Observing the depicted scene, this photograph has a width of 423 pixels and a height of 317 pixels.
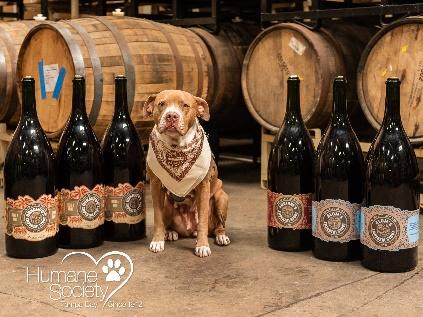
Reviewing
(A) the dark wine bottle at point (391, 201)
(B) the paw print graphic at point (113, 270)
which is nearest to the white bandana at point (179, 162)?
(B) the paw print graphic at point (113, 270)

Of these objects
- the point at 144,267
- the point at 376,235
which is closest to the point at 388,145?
the point at 376,235

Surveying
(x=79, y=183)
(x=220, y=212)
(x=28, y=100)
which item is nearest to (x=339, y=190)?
(x=220, y=212)

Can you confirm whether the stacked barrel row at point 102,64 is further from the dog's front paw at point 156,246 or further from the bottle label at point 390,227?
the bottle label at point 390,227

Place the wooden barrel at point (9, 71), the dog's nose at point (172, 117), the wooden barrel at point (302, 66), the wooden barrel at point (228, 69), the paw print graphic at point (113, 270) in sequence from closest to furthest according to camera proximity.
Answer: the paw print graphic at point (113, 270)
the dog's nose at point (172, 117)
the wooden barrel at point (302, 66)
the wooden barrel at point (9, 71)
the wooden barrel at point (228, 69)

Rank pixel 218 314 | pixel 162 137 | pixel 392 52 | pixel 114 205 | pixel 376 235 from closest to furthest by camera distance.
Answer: pixel 218 314 < pixel 376 235 < pixel 162 137 < pixel 114 205 < pixel 392 52

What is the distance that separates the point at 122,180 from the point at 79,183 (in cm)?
24

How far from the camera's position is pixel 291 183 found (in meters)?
3.20

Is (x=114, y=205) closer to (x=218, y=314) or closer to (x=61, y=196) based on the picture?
(x=61, y=196)

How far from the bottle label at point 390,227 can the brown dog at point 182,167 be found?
29.1 inches

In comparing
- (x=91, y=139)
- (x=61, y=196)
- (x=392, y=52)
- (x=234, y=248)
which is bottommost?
(x=234, y=248)

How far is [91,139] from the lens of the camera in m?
3.32

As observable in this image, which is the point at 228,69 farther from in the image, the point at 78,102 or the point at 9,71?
the point at 78,102

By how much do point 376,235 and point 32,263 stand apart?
145 cm

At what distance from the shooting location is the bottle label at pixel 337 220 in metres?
3.02
